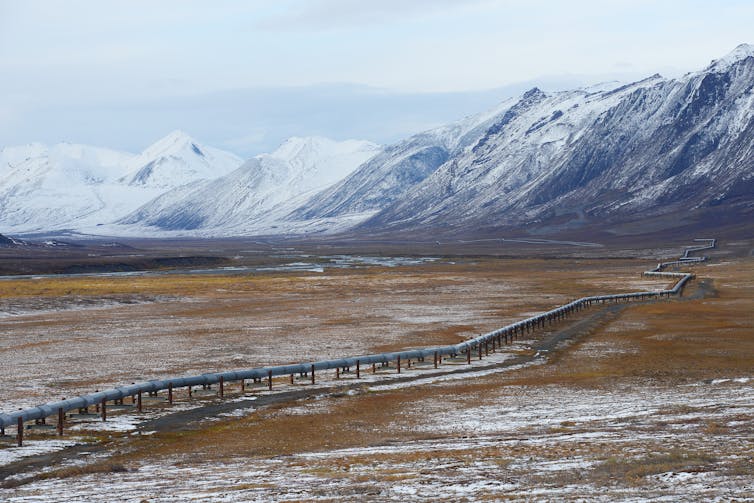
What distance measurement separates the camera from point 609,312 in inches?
2933

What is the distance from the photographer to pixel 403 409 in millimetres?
34500

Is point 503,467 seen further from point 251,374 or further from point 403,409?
point 251,374

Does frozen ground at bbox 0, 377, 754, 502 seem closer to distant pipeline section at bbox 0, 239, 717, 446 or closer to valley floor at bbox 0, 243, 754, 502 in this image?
valley floor at bbox 0, 243, 754, 502

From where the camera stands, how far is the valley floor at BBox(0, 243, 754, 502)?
21422mm

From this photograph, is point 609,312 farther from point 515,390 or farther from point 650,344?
point 515,390

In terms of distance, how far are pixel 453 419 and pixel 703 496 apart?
13496 mm

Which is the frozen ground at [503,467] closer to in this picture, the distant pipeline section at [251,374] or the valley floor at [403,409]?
the valley floor at [403,409]

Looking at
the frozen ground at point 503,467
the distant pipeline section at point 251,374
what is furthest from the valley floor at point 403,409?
the distant pipeline section at point 251,374

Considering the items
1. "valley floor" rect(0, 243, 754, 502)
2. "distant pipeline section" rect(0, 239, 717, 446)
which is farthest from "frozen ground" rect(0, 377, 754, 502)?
"distant pipeline section" rect(0, 239, 717, 446)

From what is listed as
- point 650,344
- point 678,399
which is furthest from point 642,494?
point 650,344

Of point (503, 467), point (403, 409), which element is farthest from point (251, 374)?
point (503, 467)

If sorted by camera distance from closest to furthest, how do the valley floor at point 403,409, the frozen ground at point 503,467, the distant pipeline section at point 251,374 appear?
→ the frozen ground at point 503,467 < the valley floor at point 403,409 < the distant pipeline section at point 251,374

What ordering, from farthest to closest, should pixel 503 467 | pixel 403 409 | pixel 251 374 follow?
1. pixel 251 374
2. pixel 403 409
3. pixel 503 467

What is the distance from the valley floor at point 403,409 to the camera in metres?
21.4
